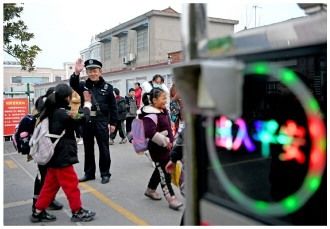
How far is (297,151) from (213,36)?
552 mm

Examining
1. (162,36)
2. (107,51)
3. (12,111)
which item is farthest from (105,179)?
(107,51)

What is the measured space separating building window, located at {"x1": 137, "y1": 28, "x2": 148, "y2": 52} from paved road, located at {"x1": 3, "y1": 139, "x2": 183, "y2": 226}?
16386 millimetres

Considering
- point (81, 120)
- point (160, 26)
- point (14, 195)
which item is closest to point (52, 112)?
point (81, 120)

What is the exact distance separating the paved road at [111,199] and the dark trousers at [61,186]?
10.5 inches

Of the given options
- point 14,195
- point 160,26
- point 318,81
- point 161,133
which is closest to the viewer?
point 318,81

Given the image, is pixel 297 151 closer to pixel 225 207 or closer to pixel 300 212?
pixel 300 212

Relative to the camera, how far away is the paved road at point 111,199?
13.0 feet

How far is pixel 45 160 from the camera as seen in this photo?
3.55 meters

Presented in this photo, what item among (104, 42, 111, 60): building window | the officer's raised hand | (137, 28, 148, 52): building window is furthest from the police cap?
(104, 42, 111, 60): building window

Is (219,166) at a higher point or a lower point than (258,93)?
lower

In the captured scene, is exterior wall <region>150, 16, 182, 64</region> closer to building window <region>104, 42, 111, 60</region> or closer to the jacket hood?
building window <region>104, 42, 111, 60</region>

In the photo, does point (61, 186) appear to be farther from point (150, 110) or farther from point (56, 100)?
point (150, 110)

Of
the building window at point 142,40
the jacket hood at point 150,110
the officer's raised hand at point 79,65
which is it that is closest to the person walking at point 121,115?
the officer's raised hand at point 79,65

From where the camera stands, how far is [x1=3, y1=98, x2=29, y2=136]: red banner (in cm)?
1058
